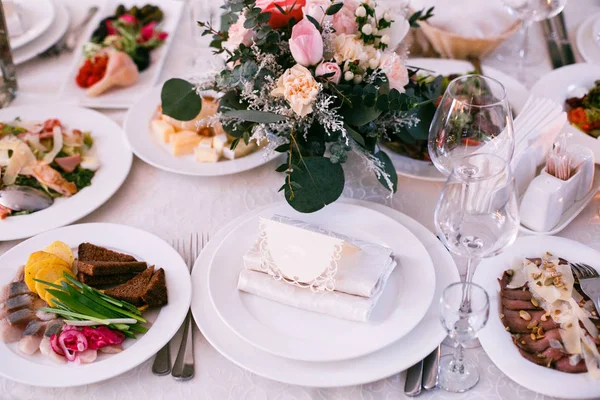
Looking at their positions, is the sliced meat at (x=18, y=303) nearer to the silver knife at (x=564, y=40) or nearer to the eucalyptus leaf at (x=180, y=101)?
the eucalyptus leaf at (x=180, y=101)

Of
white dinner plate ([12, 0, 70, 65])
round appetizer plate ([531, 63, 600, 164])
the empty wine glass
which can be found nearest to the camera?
the empty wine glass

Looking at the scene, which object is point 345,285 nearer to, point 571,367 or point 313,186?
point 313,186

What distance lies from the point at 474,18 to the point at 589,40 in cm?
45

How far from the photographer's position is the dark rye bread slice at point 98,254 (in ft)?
4.86

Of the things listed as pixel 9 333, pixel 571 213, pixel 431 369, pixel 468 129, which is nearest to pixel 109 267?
pixel 9 333

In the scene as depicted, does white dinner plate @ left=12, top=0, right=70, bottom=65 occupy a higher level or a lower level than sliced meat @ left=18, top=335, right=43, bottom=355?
lower

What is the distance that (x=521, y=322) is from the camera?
1271 mm

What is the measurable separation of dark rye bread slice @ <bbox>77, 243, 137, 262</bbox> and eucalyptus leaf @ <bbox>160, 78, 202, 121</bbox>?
0.45 m

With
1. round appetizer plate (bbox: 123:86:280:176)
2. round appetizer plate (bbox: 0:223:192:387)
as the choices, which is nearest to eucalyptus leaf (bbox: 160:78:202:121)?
round appetizer plate (bbox: 123:86:280:176)

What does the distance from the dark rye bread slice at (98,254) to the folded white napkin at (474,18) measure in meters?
1.32

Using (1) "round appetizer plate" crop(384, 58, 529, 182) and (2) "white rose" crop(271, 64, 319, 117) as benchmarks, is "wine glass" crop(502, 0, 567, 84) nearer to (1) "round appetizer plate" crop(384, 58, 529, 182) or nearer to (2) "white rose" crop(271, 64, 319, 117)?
(1) "round appetizer plate" crop(384, 58, 529, 182)

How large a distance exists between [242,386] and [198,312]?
19 centimetres

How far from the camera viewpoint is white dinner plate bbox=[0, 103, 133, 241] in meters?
1.64

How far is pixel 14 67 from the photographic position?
7.02 ft
